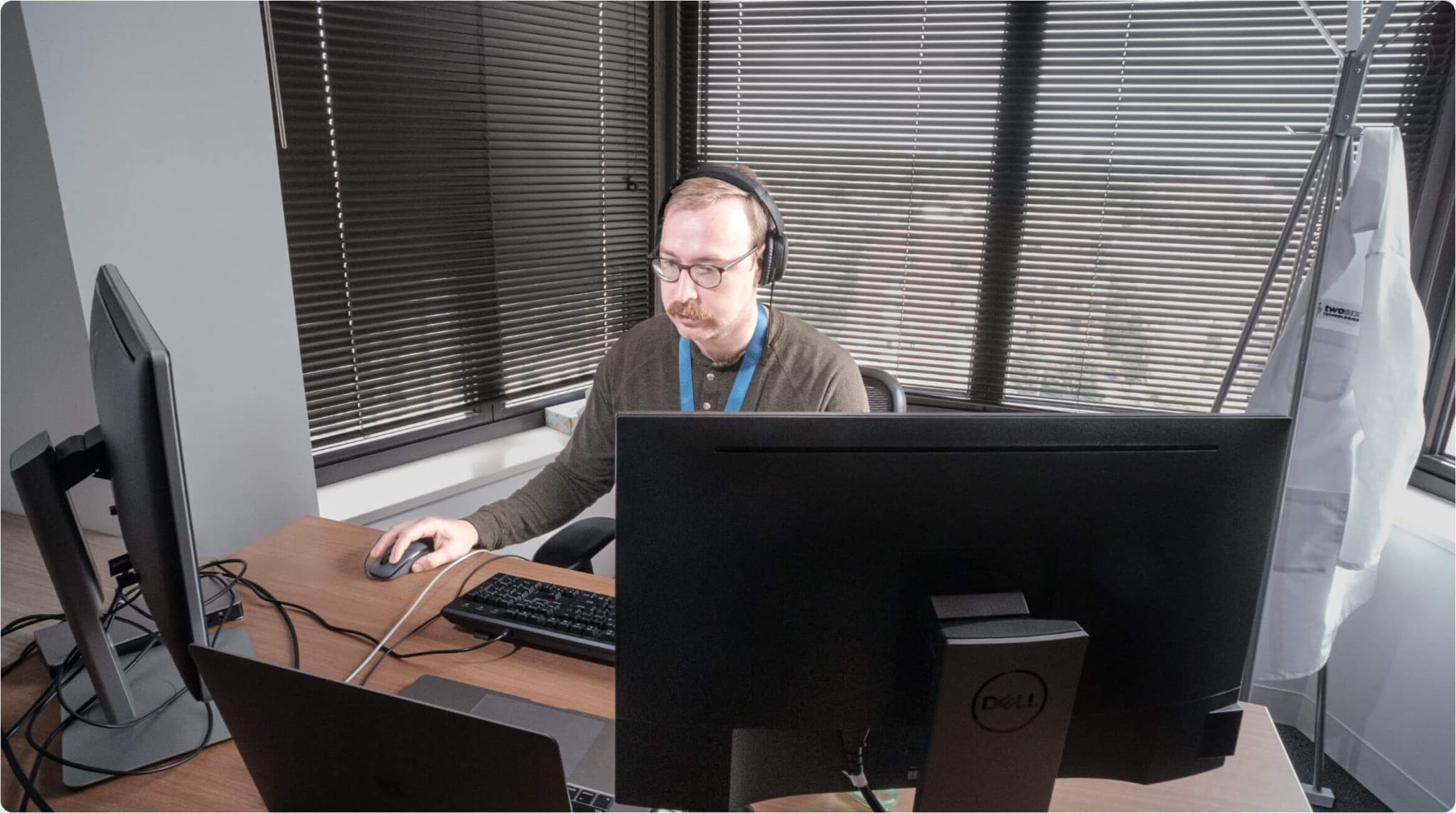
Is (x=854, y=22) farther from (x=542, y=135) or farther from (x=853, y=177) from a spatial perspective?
(x=542, y=135)

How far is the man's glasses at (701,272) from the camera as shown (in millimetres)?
1556

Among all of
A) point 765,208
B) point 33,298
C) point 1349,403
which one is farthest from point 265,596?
point 1349,403

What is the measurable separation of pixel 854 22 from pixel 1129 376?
1.37 m

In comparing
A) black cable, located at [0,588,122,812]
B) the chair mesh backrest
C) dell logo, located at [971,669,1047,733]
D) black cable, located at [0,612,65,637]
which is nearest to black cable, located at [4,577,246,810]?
black cable, located at [0,588,122,812]

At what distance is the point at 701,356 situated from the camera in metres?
1.72

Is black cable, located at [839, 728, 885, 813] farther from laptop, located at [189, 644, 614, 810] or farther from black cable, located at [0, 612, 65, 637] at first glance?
black cable, located at [0, 612, 65, 637]

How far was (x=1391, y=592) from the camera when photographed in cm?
194

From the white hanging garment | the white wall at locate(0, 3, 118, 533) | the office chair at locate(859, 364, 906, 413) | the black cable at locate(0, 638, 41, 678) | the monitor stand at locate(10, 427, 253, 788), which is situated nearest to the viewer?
the monitor stand at locate(10, 427, 253, 788)

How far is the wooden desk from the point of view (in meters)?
0.88

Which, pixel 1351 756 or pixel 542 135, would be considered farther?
pixel 542 135

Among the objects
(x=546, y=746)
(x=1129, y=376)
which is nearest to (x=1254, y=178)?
(x=1129, y=376)

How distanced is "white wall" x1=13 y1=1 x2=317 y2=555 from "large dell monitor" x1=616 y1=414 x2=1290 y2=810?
3.93 ft

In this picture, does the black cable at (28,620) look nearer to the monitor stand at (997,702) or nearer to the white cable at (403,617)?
the white cable at (403,617)

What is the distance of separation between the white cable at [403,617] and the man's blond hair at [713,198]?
30.2 inches
